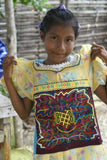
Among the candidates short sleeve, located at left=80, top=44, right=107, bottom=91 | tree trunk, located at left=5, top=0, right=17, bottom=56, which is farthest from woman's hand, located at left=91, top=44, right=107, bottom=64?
tree trunk, located at left=5, top=0, right=17, bottom=56

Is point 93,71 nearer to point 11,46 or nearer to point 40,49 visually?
point 11,46

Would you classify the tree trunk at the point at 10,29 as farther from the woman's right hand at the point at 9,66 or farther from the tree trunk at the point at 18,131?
the woman's right hand at the point at 9,66

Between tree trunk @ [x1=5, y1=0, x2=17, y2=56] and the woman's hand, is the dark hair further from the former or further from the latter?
tree trunk @ [x1=5, y1=0, x2=17, y2=56]

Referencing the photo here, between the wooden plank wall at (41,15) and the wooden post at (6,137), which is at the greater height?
the wooden plank wall at (41,15)

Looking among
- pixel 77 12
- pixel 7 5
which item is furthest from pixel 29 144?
pixel 77 12

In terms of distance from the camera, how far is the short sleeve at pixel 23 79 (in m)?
1.22

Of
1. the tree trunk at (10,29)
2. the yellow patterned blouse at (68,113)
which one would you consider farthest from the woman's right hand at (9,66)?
the tree trunk at (10,29)

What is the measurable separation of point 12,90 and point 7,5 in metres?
1.83

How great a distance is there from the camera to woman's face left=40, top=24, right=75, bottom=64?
1111mm

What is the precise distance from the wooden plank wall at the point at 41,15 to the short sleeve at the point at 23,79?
372 centimetres

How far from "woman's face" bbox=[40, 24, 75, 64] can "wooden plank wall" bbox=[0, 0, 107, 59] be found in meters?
3.79

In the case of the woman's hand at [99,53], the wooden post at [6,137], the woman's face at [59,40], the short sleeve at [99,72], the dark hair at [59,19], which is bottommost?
the wooden post at [6,137]

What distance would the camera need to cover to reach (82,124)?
1.16 metres

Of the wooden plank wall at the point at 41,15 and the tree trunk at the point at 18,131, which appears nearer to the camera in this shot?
the tree trunk at the point at 18,131
